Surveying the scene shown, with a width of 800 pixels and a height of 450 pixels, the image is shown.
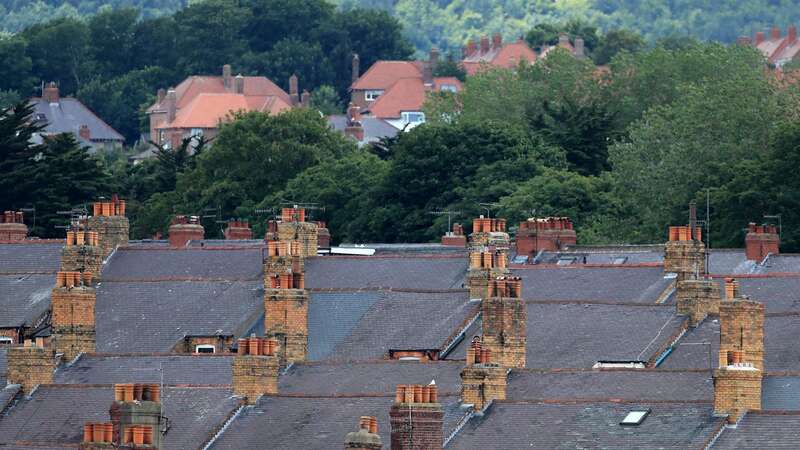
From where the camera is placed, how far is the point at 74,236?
89812mm

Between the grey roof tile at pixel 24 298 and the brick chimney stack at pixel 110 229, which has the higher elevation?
the brick chimney stack at pixel 110 229

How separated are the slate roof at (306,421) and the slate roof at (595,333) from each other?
10401 millimetres

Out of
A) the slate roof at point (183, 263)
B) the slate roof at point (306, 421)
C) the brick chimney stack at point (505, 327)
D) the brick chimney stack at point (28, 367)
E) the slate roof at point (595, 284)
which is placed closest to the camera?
the slate roof at point (306, 421)

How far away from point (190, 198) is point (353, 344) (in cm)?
6686

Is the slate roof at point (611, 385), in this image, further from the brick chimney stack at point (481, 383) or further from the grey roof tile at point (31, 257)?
the grey roof tile at point (31, 257)

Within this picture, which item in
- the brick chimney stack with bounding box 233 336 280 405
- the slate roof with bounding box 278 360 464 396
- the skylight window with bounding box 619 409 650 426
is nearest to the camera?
the skylight window with bounding box 619 409 650 426

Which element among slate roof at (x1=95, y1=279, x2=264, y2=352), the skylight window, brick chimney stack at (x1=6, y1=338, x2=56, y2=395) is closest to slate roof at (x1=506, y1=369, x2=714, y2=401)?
the skylight window

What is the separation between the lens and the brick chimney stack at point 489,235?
307 feet

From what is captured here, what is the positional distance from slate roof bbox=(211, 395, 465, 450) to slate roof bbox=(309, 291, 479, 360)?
1389 centimetres

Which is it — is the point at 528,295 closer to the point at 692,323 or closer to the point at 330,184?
the point at 692,323

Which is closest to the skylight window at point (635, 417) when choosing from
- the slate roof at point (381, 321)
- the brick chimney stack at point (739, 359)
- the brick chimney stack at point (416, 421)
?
the brick chimney stack at point (739, 359)

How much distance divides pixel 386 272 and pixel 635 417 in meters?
30.4

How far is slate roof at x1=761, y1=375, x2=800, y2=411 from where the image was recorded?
63.6m

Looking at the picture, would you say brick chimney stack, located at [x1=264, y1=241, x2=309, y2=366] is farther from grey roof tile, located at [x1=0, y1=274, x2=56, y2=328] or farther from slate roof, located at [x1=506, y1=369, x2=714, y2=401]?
grey roof tile, located at [x1=0, y1=274, x2=56, y2=328]
